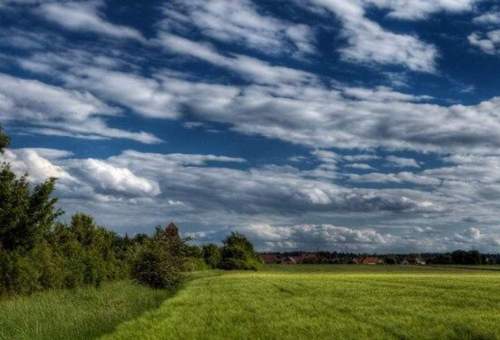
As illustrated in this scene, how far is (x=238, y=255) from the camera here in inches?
5625

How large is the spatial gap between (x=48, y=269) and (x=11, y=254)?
652cm

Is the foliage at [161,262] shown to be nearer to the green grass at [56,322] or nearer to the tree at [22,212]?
the tree at [22,212]

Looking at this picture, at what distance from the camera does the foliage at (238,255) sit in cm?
14075

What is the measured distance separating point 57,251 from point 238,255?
93656 mm

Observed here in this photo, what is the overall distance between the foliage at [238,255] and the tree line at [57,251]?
51.2 metres

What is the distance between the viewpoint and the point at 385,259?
183 meters

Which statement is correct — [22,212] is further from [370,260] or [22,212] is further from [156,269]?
[370,260]

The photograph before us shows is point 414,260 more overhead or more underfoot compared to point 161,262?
more overhead

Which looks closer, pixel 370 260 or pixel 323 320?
pixel 323 320

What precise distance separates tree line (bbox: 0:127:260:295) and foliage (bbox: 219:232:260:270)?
168ft

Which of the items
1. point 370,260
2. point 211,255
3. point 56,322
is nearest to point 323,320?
point 56,322

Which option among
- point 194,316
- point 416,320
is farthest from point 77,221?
point 416,320

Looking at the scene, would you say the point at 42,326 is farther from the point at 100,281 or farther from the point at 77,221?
the point at 77,221

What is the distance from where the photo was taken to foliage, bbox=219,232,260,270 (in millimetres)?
140750
